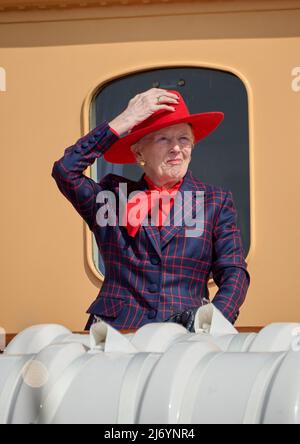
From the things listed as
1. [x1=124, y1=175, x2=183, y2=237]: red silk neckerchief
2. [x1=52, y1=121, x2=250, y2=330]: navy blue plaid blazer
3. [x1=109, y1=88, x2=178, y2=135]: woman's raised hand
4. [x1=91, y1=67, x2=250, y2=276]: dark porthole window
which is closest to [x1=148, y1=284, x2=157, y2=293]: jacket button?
[x1=52, y1=121, x2=250, y2=330]: navy blue plaid blazer

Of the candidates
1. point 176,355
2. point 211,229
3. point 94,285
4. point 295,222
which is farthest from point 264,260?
point 176,355

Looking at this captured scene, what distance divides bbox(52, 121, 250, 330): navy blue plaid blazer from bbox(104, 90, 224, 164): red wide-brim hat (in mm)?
118

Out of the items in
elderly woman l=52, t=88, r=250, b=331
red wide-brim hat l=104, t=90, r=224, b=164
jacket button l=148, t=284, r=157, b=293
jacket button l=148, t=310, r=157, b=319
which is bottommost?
jacket button l=148, t=310, r=157, b=319

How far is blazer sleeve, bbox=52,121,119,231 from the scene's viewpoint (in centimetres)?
309

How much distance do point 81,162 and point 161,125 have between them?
235 millimetres

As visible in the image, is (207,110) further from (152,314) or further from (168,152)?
(152,314)

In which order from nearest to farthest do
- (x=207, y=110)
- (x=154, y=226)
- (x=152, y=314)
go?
(x=152, y=314), (x=154, y=226), (x=207, y=110)

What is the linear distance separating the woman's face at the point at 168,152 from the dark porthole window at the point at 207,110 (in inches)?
31.6

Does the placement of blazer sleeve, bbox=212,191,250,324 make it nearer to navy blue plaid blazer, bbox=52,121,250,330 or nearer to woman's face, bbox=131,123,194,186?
navy blue plaid blazer, bbox=52,121,250,330

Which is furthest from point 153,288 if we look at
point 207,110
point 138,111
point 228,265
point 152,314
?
point 207,110

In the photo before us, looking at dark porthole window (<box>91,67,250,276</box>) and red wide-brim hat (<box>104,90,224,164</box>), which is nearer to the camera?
red wide-brim hat (<box>104,90,224,164</box>)

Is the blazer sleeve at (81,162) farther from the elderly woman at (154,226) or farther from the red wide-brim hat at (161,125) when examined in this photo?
the red wide-brim hat at (161,125)

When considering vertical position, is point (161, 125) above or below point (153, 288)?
above

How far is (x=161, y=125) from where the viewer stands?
314cm
